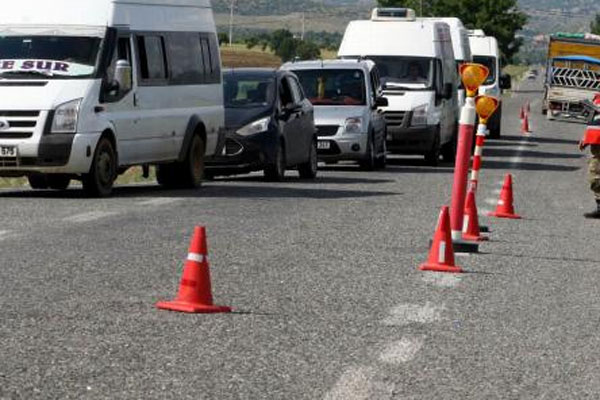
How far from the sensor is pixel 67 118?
61.2ft

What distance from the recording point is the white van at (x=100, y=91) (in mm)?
18562

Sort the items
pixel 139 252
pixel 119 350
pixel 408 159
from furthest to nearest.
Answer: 1. pixel 408 159
2. pixel 139 252
3. pixel 119 350

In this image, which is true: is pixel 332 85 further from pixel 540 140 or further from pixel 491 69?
pixel 540 140

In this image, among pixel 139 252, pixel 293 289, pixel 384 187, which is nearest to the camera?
pixel 293 289

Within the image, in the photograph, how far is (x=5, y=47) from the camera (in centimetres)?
1931

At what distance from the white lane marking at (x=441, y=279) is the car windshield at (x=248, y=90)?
497 inches

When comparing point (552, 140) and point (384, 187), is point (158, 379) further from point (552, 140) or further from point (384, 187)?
point (552, 140)

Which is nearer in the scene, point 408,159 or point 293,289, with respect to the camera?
point 293,289

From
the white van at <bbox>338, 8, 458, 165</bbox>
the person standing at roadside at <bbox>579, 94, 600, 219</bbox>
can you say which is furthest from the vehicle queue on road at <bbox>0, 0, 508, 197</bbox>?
the person standing at roadside at <bbox>579, 94, 600, 219</bbox>

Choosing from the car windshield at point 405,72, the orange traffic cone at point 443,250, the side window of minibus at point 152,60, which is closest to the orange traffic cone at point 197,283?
the orange traffic cone at point 443,250

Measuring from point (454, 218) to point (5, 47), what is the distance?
7.37 m

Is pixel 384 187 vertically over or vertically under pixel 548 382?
under

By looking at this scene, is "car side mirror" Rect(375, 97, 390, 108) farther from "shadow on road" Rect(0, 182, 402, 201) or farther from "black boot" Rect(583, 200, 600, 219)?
"black boot" Rect(583, 200, 600, 219)

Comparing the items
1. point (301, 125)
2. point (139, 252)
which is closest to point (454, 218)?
point (139, 252)
